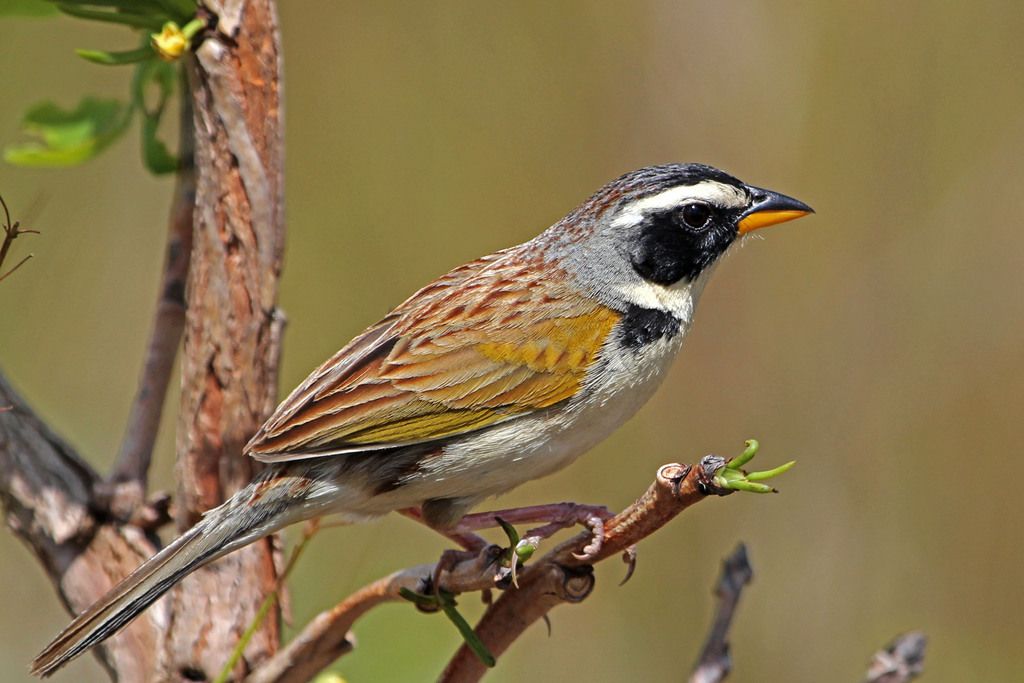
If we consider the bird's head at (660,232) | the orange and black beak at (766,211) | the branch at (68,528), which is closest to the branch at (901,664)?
the bird's head at (660,232)

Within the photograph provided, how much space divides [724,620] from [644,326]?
95 centimetres

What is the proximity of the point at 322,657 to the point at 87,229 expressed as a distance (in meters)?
3.40

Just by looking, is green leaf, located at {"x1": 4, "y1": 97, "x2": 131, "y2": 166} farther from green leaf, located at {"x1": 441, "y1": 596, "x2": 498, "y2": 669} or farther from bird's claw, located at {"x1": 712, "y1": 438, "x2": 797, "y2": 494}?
bird's claw, located at {"x1": 712, "y1": 438, "x2": 797, "y2": 494}

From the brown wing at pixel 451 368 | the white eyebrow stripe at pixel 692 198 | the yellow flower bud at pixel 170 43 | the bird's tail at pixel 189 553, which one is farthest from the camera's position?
the white eyebrow stripe at pixel 692 198

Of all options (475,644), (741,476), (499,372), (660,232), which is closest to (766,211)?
(660,232)

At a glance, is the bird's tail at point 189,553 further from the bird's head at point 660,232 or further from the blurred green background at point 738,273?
the blurred green background at point 738,273

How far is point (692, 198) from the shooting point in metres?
3.69

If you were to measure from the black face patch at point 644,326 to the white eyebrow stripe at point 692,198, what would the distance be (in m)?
0.29

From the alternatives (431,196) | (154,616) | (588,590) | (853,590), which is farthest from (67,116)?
(853,590)

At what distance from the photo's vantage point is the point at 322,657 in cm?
309

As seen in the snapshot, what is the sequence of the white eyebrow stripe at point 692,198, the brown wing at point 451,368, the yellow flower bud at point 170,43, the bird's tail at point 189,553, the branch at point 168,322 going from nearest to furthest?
1. the bird's tail at point 189,553
2. the yellow flower bud at point 170,43
3. the brown wing at point 451,368
4. the branch at point 168,322
5. the white eyebrow stripe at point 692,198

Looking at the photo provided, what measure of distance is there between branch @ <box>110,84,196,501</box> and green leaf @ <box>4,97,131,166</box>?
0.22 metres

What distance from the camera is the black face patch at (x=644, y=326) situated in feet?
11.8

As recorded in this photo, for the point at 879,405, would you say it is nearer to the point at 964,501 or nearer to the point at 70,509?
the point at 964,501
